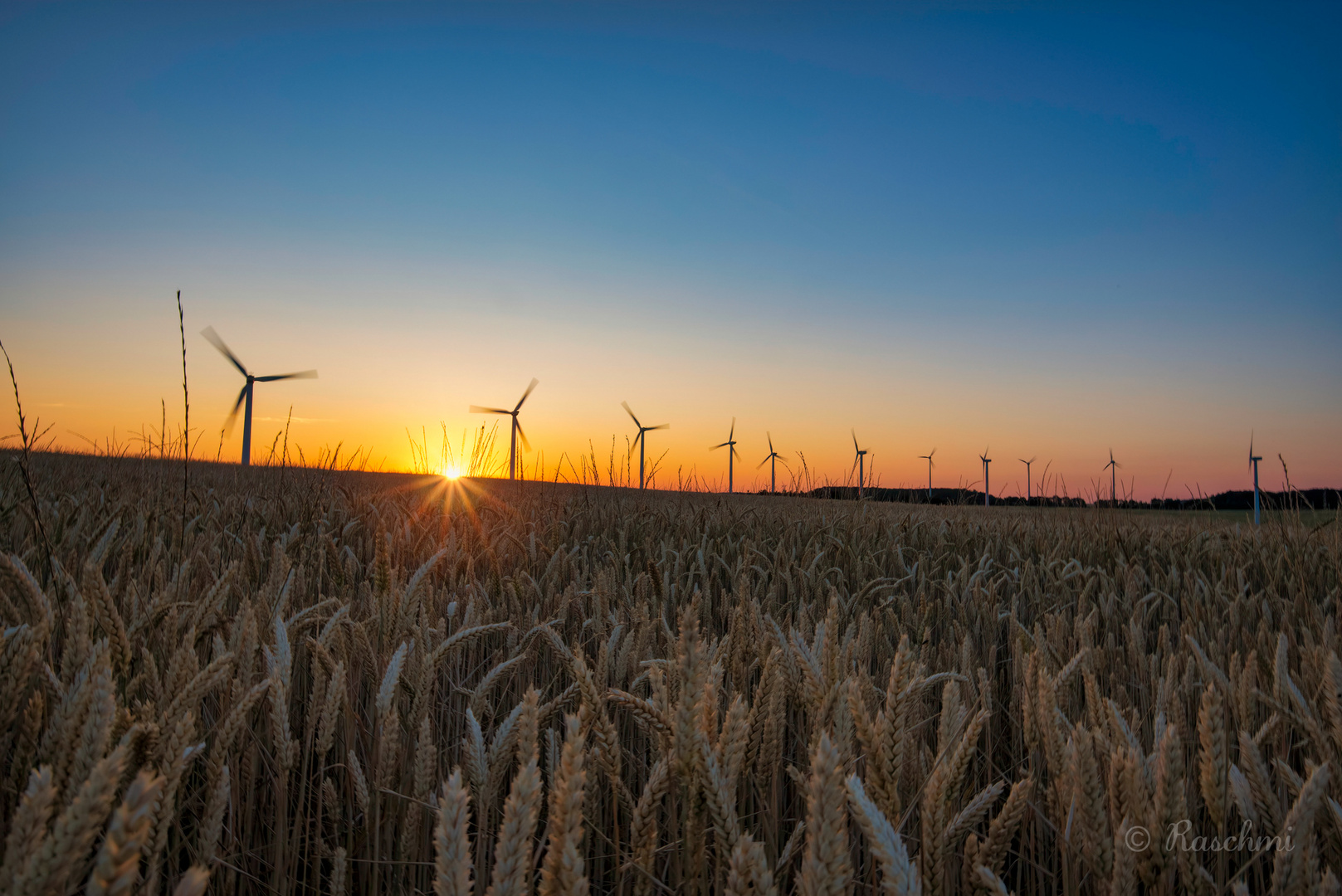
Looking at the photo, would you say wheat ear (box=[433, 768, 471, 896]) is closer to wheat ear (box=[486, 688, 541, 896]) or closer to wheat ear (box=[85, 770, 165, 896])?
wheat ear (box=[486, 688, 541, 896])

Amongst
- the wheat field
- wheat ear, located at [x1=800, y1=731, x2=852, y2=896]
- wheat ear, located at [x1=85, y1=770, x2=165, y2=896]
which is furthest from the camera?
the wheat field

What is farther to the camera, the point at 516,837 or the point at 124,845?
the point at 516,837

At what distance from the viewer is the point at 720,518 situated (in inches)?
265

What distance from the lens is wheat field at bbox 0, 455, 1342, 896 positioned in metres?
0.91

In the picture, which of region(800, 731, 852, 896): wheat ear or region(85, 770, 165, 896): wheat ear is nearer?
region(85, 770, 165, 896): wheat ear

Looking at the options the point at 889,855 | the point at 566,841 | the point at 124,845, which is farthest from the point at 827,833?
the point at 124,845

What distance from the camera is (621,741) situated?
2082 mm

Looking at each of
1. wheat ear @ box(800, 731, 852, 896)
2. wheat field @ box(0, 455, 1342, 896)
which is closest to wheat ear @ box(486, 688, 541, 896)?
wheat field @ box(0, 455, 1342, 896)

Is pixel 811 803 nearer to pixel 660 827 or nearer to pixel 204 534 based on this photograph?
pixel 660 827

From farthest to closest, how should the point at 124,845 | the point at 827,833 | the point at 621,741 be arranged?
the point at 621,741
the point at 827,833
the point at 124,845

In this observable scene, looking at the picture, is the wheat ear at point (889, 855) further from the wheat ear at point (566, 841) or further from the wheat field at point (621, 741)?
the wheat ear at point (566, 841)

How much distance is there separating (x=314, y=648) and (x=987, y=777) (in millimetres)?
1856

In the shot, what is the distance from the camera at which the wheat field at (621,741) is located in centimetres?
91

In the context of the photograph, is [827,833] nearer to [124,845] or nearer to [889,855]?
[889,855]
